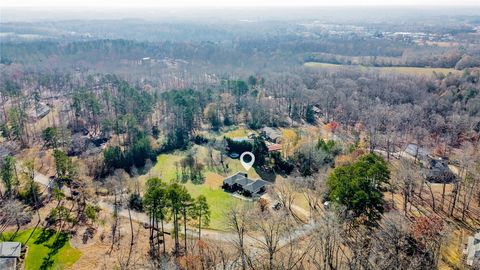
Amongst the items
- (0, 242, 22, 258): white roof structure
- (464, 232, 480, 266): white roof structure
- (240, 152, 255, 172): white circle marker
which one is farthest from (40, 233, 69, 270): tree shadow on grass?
(464, 232, 480, 266): white roof structure

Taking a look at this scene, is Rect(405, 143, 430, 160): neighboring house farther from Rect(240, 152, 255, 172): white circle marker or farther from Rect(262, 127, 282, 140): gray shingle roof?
Rect(240, 152, 255, 172): white circle marker

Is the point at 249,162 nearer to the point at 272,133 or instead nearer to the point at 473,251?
the point at 272,133

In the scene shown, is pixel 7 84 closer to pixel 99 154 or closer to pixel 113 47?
pixel 99 154

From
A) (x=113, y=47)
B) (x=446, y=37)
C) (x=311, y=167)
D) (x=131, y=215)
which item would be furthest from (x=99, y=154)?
(x=446, y=37)

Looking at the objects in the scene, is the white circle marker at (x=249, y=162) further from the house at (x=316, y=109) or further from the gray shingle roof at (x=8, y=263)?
the gray shingle roof at (x=8, y=263)

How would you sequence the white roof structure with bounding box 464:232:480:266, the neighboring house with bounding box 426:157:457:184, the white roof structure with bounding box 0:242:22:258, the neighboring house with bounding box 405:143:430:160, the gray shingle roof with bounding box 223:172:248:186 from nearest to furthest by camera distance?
1. the white roof structure with bounding box 464:232:480:266
2. the white roof structure with bounding box 0:242:22:258
3. the gray shingle roof with bounding box 223:172:248:186
4. the neighboring house with bounding box 426:157:457:184
5. the neighboring house with bounding box 405:143:430:160

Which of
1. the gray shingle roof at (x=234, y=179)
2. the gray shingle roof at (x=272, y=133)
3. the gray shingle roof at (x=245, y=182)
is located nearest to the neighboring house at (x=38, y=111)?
the gray shingle roof at (x=272, y=133)
